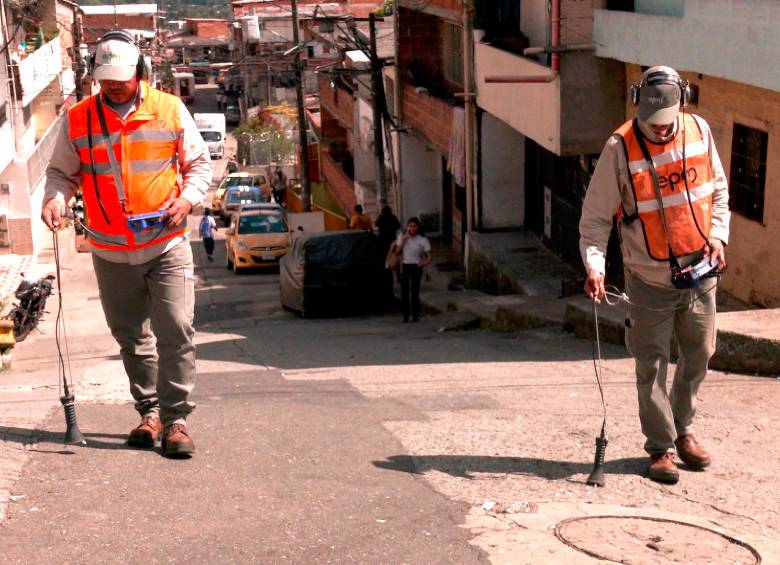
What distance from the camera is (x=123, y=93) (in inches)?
239

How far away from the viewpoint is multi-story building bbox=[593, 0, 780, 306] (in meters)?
11.4

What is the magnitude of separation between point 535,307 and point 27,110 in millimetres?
30830

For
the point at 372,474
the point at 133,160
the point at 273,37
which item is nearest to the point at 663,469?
the point at 372,474

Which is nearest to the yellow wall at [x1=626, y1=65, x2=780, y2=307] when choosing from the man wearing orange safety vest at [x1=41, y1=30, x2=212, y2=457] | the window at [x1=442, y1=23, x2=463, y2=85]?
the man wearing orange safety vest at [x1=41, y1=30, x2=212, y2=457]

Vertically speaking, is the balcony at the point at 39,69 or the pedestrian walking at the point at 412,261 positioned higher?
the balcony at the point at 39,69

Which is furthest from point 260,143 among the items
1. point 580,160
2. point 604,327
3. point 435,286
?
point 604,327

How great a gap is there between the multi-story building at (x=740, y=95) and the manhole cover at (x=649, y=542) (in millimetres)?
6490

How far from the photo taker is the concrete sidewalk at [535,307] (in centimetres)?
952

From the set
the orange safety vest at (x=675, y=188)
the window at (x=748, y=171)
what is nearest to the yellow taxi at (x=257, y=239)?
the window at (x=748, y=171)

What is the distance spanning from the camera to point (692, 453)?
20.9 feet

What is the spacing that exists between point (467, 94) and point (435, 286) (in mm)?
3731

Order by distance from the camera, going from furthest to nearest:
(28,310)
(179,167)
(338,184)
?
(338,184), (28,310), (179,167)

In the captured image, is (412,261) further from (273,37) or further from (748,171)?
(273,37)

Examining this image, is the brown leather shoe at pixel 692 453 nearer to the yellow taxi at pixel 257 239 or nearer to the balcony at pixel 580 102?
the balcony at pixel 580 102
